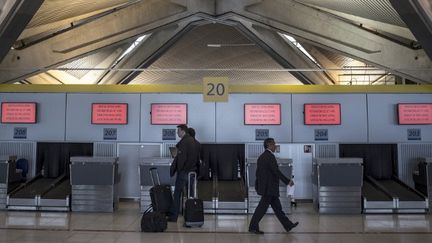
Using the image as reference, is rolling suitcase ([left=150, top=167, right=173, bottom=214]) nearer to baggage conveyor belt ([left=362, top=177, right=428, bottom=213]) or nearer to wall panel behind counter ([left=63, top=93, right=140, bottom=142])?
wall panel behind counter ([left=63, top=93, right=140, bottom=142])

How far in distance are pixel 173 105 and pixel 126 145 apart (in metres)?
1.65

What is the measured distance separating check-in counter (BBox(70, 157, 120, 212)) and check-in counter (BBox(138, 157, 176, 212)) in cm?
68

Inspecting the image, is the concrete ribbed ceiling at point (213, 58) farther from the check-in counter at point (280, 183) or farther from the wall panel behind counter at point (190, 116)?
the check-in counter at point (280, 183)

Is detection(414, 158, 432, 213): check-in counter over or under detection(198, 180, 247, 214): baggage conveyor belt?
over

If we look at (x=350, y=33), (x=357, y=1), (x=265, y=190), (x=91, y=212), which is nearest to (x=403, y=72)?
(x=350, y=33)

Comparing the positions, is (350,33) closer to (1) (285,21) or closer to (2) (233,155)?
(1) (285,21)

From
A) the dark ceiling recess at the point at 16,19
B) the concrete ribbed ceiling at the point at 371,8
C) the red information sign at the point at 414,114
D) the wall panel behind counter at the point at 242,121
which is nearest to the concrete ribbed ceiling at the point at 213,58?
the concrete ribbed ceiling at the point at 371,8

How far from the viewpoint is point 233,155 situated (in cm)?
1105

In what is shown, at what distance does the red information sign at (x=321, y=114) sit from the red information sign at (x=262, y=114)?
2.50ft

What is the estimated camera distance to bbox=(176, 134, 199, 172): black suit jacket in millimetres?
7711

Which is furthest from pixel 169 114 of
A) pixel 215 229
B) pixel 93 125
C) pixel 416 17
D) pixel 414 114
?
pixel 414 114

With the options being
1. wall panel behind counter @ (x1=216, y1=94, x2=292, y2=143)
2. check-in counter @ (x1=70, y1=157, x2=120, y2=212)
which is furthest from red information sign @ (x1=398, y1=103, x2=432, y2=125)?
check-in counter @ (x1=70, y1=157, x2=120, y2=212)

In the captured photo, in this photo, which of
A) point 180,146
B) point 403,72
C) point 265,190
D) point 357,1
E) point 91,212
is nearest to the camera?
point 265,190

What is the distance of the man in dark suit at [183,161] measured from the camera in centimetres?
773
